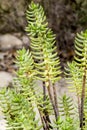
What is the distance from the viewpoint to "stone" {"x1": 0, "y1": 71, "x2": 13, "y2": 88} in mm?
3115

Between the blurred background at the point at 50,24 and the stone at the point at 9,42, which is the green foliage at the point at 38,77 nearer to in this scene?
the blurred background at the point at 50,24

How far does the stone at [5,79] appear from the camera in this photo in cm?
312

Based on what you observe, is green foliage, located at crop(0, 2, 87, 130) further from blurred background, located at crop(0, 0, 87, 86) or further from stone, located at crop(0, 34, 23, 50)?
stone, located at crop(0, 34, 23, 50)

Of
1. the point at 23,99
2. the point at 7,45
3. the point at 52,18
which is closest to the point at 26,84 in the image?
the point at 23,99

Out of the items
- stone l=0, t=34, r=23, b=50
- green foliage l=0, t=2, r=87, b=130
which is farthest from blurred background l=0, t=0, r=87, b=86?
green foliage l=0, t=2, r=87, b=130

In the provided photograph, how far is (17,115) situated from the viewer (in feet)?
4.36

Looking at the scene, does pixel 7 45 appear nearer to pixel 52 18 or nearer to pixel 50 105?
pixel 52 18

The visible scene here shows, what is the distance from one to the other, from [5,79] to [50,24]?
683 millimetres

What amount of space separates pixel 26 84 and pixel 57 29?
7.64 feet

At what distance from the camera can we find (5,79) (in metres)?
3.21

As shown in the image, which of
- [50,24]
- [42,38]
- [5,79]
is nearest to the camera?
[42,38]

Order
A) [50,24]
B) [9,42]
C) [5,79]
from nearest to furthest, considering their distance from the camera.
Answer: [5,79] → [50,24] → [9,42]

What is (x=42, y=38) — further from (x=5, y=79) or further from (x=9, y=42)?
(x=9, y=42)

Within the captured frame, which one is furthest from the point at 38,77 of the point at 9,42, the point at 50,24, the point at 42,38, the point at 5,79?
the point at 9,42
